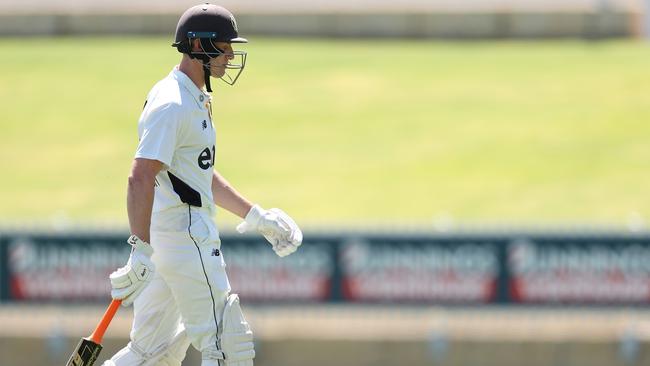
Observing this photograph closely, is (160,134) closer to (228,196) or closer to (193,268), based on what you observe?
(193,268)

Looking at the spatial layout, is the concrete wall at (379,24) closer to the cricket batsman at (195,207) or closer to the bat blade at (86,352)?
the cricket batsman at (195,207)

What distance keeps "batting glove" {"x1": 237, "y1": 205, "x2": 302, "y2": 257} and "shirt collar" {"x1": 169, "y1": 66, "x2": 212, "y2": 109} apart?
0.66m

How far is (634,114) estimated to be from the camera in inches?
765

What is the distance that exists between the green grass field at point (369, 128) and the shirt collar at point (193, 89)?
9057 mm

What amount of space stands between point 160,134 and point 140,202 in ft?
1.06

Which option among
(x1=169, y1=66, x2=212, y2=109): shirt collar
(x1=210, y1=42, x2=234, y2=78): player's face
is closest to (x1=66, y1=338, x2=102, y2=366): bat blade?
(x1=169, y1=66, x2=212, y2=109): shirt collar

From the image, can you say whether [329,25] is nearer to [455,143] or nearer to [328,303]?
[455,143]

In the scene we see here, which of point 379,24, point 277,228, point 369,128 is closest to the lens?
point 277,228

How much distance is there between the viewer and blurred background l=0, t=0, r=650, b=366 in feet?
36.4

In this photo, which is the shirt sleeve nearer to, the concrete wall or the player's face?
the player's face

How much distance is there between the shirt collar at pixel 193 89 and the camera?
6.15 m

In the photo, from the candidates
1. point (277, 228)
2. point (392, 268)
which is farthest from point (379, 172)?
point (277, 228)

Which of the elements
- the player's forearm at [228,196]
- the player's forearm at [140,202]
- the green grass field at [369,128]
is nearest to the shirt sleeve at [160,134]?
the player's forearm at [140,202]

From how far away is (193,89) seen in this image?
6164 millimetres
